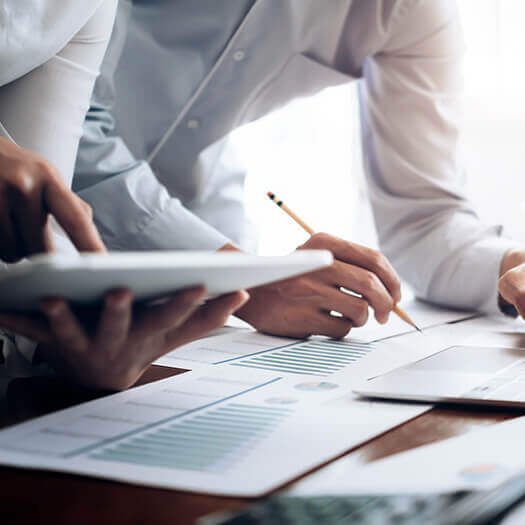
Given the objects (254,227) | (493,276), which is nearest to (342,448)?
(493,276)

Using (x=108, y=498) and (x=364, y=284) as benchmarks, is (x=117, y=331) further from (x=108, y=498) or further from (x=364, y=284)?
(x=364, y=284)

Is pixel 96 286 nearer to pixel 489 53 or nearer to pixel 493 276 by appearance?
pixel 493 276

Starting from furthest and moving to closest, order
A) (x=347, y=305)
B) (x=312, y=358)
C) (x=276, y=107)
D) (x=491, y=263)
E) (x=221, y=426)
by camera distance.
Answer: (x=276, y=107)
(x=491, y=263)
(x=347, y=305)
(x=312, y=358)
(x=221, y=426)

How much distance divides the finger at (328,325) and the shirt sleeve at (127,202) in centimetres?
23

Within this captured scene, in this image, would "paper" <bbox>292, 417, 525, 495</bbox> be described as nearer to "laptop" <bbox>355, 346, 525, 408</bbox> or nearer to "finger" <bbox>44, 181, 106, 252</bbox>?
"laptop" <bbox>355, 346, 525, 408</bbox>

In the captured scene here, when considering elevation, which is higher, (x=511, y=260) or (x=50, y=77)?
(x=50, y=77)

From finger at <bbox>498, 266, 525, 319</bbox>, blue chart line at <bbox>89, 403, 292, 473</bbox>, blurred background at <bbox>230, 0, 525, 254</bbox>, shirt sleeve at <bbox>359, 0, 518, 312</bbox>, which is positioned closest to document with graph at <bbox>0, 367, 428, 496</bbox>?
blue chart line at <bbox>89, 403, 292, 473</bbox>


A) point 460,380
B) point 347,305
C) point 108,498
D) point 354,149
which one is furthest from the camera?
point 354,149

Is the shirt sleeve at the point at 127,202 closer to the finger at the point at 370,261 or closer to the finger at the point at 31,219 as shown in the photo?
the finger at the point at 370,261

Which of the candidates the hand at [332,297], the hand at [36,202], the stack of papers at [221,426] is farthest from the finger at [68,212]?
the hand at [332,297]

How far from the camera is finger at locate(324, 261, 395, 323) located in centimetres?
75

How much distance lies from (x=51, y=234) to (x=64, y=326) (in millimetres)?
164

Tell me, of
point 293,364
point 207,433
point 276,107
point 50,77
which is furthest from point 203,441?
point 276,107

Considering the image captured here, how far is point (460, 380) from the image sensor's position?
0.53 metres
